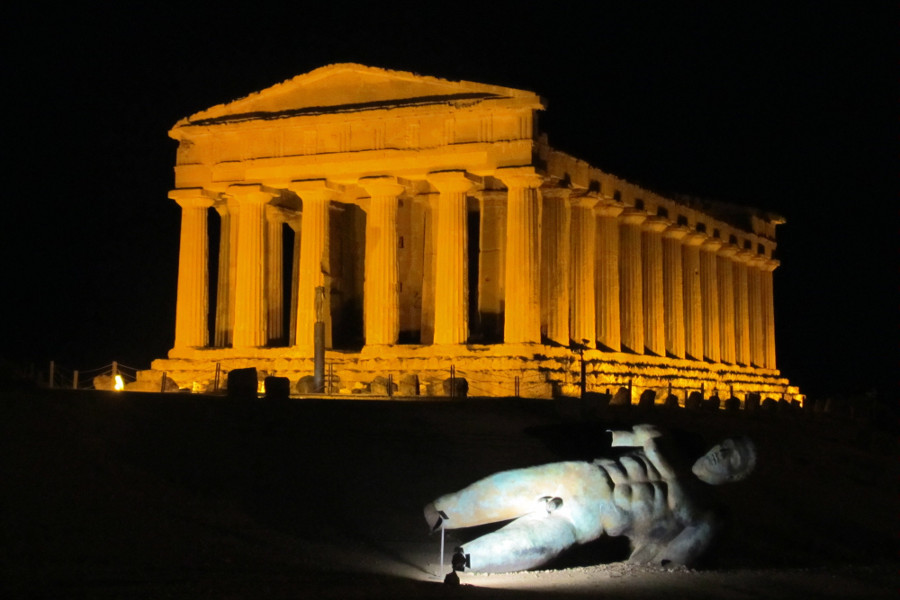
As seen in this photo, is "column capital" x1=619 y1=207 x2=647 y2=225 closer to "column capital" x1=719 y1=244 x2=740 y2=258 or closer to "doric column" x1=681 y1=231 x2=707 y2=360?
Result: "doric column" x1=681 y1=231 x2=707 y2=360

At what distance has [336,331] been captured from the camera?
170 ft

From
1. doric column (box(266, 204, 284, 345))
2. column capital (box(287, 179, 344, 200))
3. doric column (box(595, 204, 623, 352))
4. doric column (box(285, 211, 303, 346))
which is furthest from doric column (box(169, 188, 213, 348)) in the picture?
doric column (box(595, 204, 623, 352))

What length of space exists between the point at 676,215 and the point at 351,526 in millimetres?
40697

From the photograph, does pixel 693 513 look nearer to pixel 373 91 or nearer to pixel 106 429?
pixel 106 429

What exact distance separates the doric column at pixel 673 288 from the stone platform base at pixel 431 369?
6.61 meters

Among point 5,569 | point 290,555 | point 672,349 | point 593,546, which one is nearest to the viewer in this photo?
point 5,569

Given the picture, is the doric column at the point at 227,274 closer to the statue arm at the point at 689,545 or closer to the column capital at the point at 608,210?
the column capital at the point at 608,210

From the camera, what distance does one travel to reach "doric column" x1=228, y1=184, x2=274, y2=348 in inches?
1914


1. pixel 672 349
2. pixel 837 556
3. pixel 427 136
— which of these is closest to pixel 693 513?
pixel 837 556

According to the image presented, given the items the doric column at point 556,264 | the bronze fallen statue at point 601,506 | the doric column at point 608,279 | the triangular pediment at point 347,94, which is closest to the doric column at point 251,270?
the triangular pediment at point 347,94

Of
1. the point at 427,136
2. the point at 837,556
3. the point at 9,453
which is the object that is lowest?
the point at 837,556

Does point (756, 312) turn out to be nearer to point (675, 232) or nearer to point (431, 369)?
point (675, 232)

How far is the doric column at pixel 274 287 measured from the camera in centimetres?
4962

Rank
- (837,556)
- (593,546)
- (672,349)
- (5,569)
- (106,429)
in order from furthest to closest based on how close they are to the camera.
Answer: (672,349) < (837,556) < (106,429) < (593,546) < (5,569)
